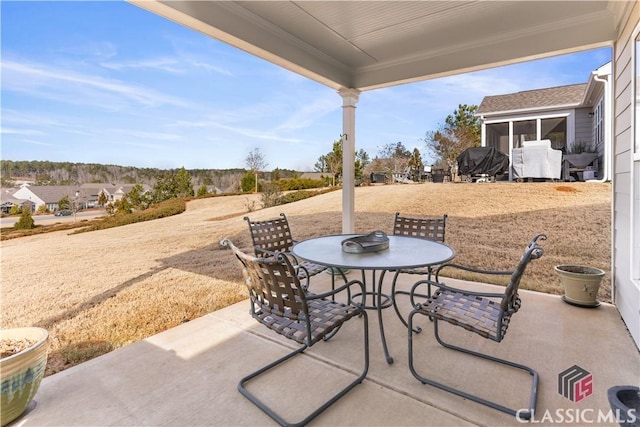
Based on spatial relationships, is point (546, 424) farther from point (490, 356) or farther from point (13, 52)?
point (13, 52)

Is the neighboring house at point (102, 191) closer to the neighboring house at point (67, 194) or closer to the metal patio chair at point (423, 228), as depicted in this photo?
the neighboring house at point (67, 194)

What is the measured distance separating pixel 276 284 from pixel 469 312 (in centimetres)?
120

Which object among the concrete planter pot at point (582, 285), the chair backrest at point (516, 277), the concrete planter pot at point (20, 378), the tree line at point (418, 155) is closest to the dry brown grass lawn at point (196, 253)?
the concrete planter pot at point (20, 378)

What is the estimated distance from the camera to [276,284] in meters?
1.77

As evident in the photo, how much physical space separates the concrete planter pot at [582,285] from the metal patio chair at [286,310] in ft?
8.44


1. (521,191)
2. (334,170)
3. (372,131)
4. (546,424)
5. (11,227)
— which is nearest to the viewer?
(546,424)

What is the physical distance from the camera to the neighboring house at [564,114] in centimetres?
754

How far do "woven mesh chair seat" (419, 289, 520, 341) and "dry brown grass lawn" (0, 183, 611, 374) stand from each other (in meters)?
2.33

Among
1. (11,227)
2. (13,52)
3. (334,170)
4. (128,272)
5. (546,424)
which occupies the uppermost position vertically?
(13,52)

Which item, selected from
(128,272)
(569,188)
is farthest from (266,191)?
(569,188)

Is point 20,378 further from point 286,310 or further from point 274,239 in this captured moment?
point 274,239

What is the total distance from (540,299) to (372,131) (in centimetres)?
787

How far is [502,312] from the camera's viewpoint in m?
1.75

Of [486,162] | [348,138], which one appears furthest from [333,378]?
[486,162]
